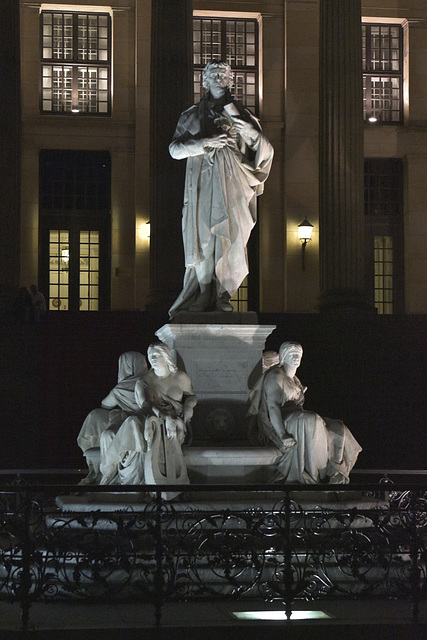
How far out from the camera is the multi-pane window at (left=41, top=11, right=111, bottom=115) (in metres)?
33.6

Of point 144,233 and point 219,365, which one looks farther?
point 144,233

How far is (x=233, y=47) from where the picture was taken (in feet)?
112

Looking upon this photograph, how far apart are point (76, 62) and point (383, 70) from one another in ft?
29.4

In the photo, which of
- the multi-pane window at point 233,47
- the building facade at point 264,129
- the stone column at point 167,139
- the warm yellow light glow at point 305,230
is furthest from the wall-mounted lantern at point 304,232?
the stone column at point 167,139

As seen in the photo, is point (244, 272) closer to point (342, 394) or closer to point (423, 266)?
point (342, 394)

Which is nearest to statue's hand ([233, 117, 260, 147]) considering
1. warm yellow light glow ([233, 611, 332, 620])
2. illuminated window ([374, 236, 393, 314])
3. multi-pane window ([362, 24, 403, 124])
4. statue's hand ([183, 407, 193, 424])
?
statue's hand ([183, 407, 193, 424])

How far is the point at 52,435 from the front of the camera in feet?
66.5

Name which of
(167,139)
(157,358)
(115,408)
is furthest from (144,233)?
(157,358)

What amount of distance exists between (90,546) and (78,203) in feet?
83.7

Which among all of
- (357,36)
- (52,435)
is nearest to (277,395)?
(52,435)

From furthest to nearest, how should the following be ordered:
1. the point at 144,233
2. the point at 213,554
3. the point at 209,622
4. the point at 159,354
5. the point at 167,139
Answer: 1. the point at 144,233
2. the point at 167,139
3. the point at 159,354
4. the point at 213,554
5. the point at 209,622

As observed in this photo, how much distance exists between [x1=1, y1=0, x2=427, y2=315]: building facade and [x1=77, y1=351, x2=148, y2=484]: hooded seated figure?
20.9 metres

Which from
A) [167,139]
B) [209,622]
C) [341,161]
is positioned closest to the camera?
[209,622]

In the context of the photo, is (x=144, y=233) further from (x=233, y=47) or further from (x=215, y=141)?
(x=215, y=141)
